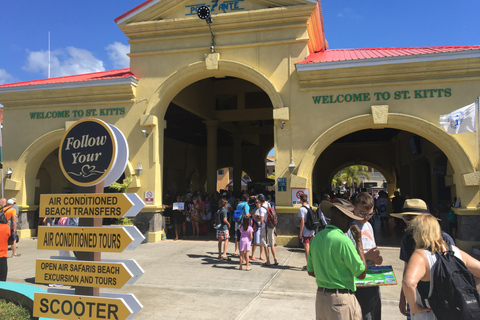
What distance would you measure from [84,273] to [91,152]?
1364 millimetres

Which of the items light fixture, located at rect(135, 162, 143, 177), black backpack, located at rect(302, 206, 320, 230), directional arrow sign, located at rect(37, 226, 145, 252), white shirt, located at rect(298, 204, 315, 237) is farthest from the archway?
directional arrow sign, located at rect(37, 226, 145, 252)

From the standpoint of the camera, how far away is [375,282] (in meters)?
3.83

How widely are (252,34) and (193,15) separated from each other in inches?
91.0

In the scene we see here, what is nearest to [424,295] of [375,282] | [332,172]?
A: [375,282]

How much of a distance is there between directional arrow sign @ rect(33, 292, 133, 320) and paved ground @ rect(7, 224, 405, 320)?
181 centimetres

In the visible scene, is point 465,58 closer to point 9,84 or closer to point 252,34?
point 252,34

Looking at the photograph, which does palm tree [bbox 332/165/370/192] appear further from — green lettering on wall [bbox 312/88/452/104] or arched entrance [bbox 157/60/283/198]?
green lettering on wall [bbox 312/88/452/104]

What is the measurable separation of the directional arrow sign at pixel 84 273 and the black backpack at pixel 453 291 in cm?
291

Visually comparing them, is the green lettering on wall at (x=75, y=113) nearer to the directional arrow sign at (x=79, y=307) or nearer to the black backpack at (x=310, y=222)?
the black backpack at (x=310, y=222)

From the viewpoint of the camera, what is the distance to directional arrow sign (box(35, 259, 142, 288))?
155 inches

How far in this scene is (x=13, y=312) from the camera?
5457mm

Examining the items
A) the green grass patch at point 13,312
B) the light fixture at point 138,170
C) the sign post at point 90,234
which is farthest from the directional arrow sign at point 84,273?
the light fixture at point 138,170

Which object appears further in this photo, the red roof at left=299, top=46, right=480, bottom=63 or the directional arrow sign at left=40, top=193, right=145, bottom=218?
the red roof at left=299, top=46, right=480, bottom=63

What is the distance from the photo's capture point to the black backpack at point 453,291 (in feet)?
9.12
